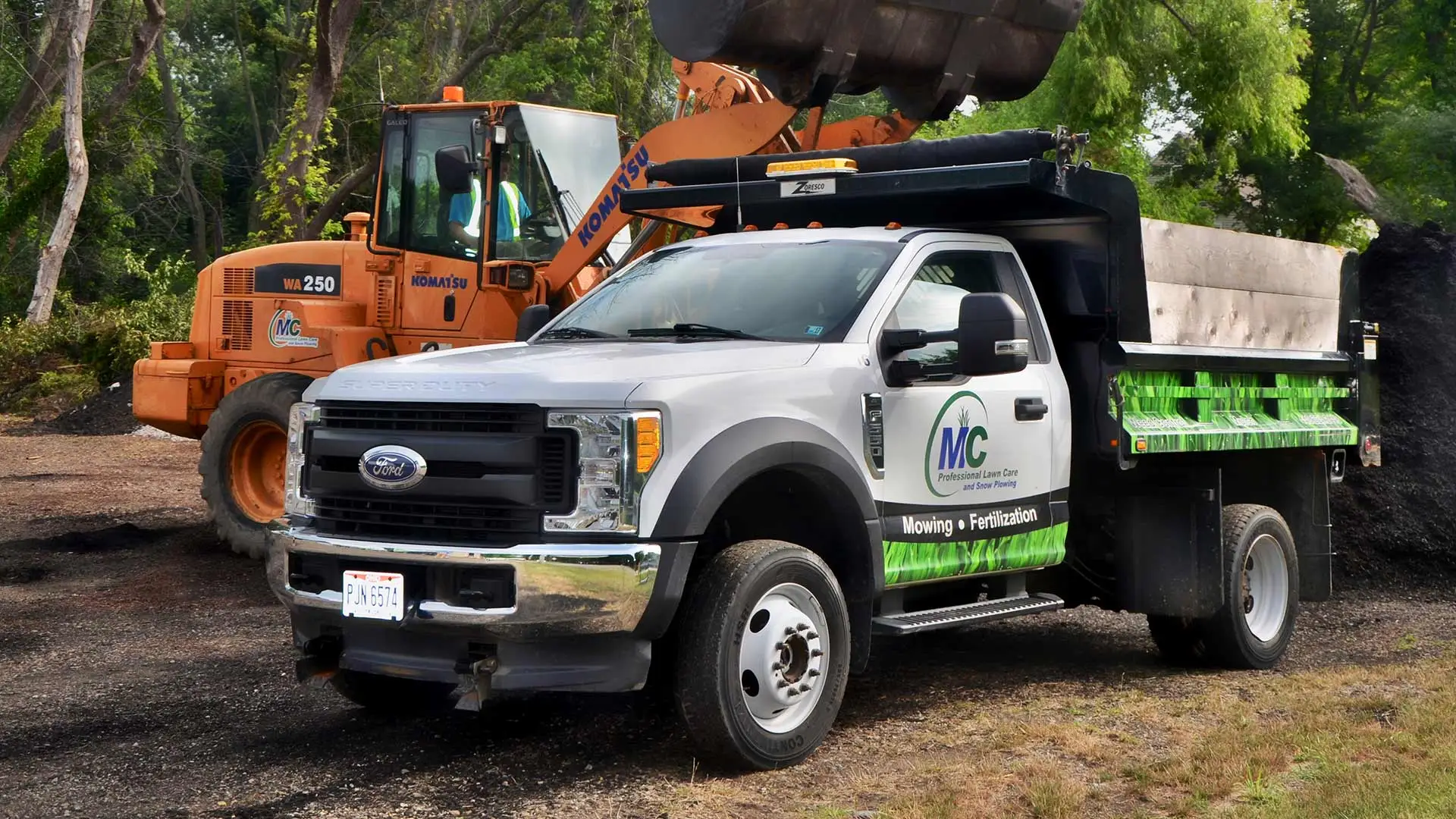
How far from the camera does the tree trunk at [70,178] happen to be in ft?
89.5

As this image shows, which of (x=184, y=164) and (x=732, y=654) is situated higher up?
(x=184, y=164)

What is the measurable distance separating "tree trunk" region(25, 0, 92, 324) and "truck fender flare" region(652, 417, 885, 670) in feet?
79.3

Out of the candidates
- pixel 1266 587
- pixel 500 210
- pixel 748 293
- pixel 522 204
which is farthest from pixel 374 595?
pixel 522 204

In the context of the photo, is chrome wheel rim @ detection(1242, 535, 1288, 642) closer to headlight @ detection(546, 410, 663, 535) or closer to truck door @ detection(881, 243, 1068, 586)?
truck door @ detection(881, 243, 1068, 586)

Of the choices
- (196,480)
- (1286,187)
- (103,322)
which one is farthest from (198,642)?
(1286,187)

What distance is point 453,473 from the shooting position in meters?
5.73

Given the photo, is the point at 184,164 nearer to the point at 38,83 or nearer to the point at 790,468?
the point at 38,83

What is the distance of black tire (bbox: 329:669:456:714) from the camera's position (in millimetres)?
6688

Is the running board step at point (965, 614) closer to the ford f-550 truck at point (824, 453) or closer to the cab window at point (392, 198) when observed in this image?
the ford f-550 truck at point (824, 453)

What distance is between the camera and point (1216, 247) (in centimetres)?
838

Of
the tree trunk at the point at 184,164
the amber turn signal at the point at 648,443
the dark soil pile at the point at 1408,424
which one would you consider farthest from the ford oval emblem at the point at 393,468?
the tree trunk at the point at 184,164

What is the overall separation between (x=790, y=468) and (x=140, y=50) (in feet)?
89.1

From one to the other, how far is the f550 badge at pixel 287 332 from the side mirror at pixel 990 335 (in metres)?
6.65

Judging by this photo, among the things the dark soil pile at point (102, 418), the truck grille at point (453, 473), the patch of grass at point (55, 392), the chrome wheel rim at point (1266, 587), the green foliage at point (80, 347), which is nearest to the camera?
the truck grille at point (453, 473)
